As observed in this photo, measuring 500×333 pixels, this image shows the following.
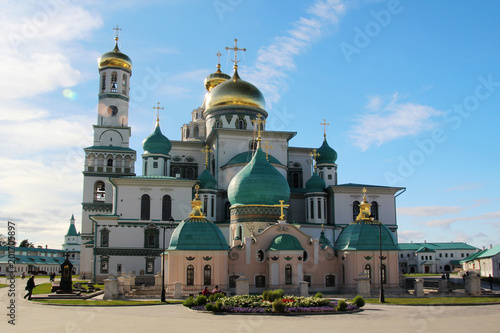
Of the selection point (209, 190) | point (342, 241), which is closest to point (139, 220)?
point (209, 190)

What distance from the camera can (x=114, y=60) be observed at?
56.6m

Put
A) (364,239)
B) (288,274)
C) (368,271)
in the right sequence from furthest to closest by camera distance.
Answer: (364,239) < (368,271) < (288,274)

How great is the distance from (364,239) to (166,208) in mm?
18169

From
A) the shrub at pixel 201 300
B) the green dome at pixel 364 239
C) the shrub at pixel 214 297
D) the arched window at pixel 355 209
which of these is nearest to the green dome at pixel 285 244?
the green dome at pixel 364 239

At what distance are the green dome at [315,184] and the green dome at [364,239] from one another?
13.6m

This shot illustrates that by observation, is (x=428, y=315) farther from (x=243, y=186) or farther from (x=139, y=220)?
(x=139, y=220)

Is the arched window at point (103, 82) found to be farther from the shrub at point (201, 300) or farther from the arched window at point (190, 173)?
the shrub at point (201, 300)

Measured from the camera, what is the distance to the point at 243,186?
36.8 m

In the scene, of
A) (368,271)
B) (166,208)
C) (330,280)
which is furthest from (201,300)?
(166,208)

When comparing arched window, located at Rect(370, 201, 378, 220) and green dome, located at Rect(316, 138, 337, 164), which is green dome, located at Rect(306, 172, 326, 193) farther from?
arched window, located at Rect(370, 201, 378, 220)

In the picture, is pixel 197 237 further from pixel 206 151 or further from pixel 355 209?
pixel 355 209

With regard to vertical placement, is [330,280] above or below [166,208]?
below

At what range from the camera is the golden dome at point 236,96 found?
51844mm

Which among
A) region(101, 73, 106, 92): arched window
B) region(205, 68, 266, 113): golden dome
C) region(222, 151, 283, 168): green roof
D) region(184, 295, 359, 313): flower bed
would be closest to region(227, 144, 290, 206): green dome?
region(222, 151, 283, 168): green roof
